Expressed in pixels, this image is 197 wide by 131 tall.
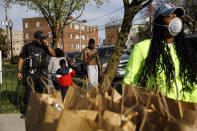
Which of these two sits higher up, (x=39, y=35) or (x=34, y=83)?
(x=39, y=35)

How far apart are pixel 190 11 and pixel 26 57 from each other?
26.3 m

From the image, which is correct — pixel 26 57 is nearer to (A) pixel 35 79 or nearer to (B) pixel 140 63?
(A) pixel 35 79

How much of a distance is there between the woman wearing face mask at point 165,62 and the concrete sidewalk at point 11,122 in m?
3.27

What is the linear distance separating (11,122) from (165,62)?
3969mm

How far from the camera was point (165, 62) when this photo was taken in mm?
2059

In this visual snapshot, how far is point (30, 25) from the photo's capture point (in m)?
82.4

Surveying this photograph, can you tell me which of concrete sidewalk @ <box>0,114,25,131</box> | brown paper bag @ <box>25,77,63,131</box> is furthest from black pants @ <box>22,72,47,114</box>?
brown paper bag @ <box>25,77,63,131</box>

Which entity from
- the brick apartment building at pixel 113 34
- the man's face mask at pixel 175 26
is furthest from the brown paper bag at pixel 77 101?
the brick apartment building at pixel 113 34

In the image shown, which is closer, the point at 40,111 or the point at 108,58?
the point at 40,111

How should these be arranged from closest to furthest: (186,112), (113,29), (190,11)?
(186,112) → (190,11) → (113,29)

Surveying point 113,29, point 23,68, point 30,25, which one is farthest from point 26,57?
point 30,25

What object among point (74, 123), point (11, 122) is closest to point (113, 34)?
point (11, 122)

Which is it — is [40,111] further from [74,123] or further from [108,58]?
[108,58]

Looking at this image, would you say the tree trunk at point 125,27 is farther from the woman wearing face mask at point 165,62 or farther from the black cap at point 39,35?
the woman wearing face mask at point 165,62
